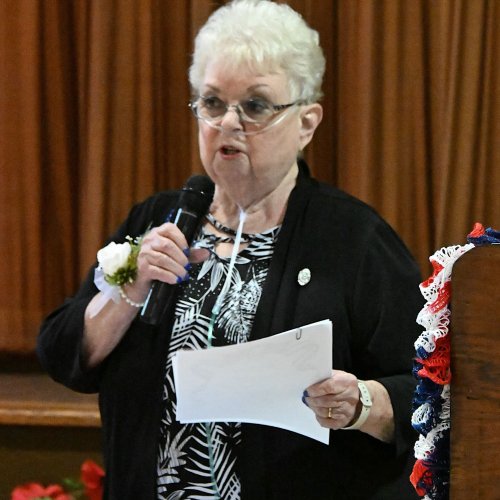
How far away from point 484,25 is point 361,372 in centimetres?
108

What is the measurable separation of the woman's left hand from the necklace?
375 mm

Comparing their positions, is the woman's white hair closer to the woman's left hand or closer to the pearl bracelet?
the pearl bracelet

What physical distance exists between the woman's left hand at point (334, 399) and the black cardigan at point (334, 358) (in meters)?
0.11

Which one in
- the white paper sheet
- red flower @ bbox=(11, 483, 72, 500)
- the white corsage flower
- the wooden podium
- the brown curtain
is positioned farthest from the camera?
the brown curtain

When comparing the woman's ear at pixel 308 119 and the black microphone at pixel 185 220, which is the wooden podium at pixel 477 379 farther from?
the woman's ear at pixel 308 119

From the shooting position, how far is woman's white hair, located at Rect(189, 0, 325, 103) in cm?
160

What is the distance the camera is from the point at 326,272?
1.60 meters

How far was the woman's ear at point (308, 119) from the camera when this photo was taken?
1.69 metres

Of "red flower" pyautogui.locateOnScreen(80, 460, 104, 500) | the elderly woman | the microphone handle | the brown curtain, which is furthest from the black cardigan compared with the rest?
the brown curtain

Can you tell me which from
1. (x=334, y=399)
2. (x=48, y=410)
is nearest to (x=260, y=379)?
(x=334, y=399)

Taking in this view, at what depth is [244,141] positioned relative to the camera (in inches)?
63.4

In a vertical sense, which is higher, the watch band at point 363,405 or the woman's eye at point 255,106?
the woman's eye at point 255,106

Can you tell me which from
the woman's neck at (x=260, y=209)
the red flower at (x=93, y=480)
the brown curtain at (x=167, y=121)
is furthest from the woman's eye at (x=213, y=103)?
the red flower at (x=93, y=480)

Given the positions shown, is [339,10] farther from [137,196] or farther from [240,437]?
[240,437]
